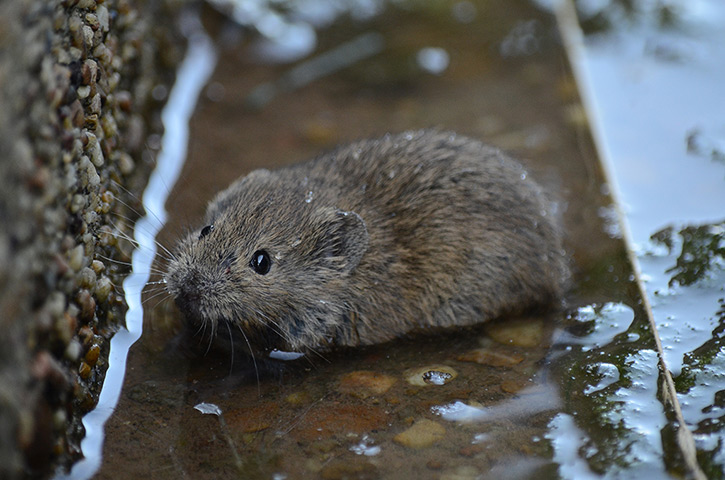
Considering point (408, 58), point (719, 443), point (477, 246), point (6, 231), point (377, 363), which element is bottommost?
point (719, 443)

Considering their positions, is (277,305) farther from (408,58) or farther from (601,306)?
(408,58)

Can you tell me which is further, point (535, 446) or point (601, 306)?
point (601, 306)

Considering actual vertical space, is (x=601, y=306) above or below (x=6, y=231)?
above

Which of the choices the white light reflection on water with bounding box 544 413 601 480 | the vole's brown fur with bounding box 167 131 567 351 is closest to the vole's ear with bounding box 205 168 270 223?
the vole's brown fur with bounding box 167 131 567 351

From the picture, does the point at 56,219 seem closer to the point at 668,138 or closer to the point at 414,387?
the point at 414,387

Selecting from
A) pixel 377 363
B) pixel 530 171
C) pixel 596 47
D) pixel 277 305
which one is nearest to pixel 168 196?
pixel 277 305

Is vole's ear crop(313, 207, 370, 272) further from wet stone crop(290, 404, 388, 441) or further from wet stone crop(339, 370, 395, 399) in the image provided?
wet stone crop(290, 404, 388, 441)

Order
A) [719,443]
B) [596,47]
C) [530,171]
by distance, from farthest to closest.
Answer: [596,47], [530,171], [719,443]

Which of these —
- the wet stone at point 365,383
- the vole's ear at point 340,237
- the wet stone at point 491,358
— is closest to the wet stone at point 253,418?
the wet stone at point 365,383
